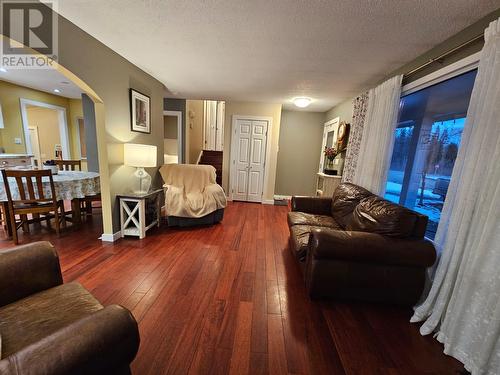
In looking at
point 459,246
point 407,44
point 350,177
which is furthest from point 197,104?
point 459,246

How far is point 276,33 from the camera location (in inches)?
74.4

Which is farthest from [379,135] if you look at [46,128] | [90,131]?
[46,128]

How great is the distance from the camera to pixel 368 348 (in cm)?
137

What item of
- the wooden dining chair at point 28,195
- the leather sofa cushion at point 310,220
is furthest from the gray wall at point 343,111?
the wooden dining chair at point 28,195

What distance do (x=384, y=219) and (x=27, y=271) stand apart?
2427 mm

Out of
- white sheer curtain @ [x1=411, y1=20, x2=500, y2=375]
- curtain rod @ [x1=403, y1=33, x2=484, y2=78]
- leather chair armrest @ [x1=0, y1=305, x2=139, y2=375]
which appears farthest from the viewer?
curtain rod @ [x1=403, y1=33, x2=484, y2=78]

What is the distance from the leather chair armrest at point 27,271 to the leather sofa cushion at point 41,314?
0.05 meters

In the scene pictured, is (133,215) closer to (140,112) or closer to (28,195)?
(28,195)

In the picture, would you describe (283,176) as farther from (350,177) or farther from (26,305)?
(26,305)

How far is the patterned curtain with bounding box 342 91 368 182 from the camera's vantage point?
9.60 ft

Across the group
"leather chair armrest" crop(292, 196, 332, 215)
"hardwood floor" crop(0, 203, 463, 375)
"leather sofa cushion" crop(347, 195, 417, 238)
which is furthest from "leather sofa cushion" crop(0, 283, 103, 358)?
"leather chair armrest" crop(292, 196, 332, 215)

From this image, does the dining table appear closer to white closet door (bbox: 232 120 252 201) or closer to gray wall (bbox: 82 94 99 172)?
gray wall (bbox: 82 94 99 172)

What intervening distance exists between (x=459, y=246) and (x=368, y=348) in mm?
918

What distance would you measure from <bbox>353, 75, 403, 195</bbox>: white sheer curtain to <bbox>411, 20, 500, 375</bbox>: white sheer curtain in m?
0.93
